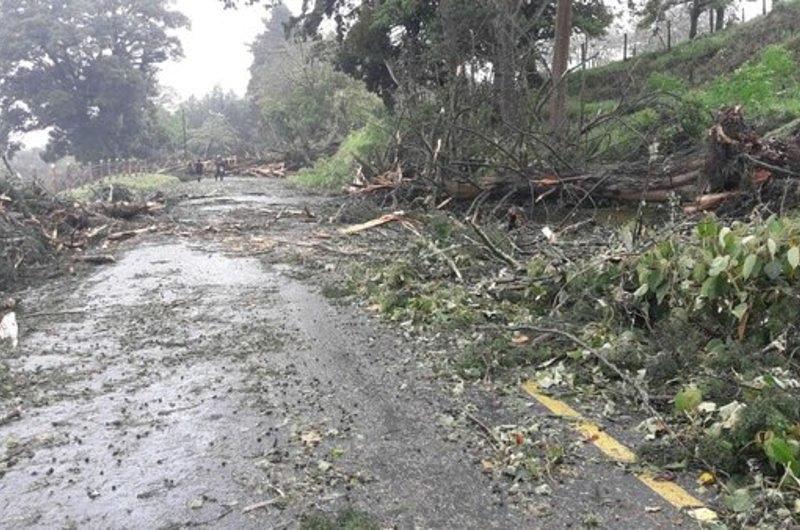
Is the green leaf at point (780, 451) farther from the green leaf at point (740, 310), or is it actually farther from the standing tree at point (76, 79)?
the standing tree at point (76, 79)

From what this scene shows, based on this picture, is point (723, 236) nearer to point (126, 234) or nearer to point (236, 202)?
point (126, 234)

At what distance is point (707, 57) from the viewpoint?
20828mm

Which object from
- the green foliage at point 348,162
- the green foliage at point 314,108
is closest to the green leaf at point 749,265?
the green foliage at point 348,162

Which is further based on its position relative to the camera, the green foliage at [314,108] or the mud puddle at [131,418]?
the green foliage at [314,108]

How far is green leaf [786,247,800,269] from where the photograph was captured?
3.74 metres

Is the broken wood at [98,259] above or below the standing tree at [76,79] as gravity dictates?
below

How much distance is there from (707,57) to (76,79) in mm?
39929

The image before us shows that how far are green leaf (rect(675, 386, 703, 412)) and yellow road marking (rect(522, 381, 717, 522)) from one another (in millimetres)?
328

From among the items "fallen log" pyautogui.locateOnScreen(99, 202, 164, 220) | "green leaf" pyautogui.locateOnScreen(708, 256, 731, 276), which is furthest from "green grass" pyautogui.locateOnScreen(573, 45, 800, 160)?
"fallen log" pyautogui.locateOnScreen(99, 202, 164, 220)

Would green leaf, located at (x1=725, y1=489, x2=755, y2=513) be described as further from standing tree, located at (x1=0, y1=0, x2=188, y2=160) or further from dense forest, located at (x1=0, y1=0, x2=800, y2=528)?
standing tree, located at (x1=0, y1=0, x2=188, y2=160)

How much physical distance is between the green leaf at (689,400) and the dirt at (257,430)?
48 centimetres

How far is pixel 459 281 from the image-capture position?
6504 millimetres

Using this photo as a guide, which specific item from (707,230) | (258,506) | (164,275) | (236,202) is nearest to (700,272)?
(707,230)

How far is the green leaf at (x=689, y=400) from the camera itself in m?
3.32
